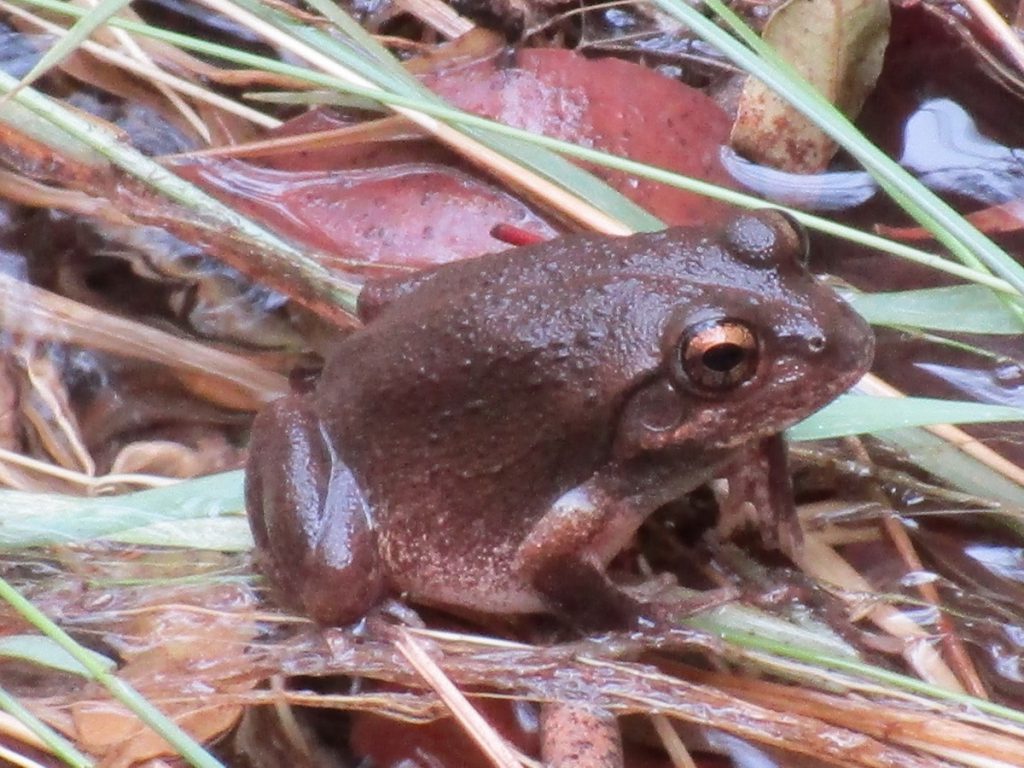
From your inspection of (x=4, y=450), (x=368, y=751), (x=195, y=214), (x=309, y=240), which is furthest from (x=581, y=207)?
(x=4, y=450)

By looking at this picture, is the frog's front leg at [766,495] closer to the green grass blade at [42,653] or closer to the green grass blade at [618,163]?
the green grass blade at [618,163]

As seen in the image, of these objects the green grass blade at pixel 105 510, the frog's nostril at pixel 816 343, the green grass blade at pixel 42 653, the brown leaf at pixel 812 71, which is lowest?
the green grass blade at pixel 42 653

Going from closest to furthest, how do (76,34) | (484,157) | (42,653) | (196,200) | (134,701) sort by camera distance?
(134,701) < (76,34) < (42,653) < (196,200) < (484,157)

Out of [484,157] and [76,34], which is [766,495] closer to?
[484,157]

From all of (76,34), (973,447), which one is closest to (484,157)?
(76,34)

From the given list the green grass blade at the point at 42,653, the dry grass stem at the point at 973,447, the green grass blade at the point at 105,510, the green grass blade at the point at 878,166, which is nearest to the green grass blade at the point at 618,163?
the green grass blade at the point at 878,166
